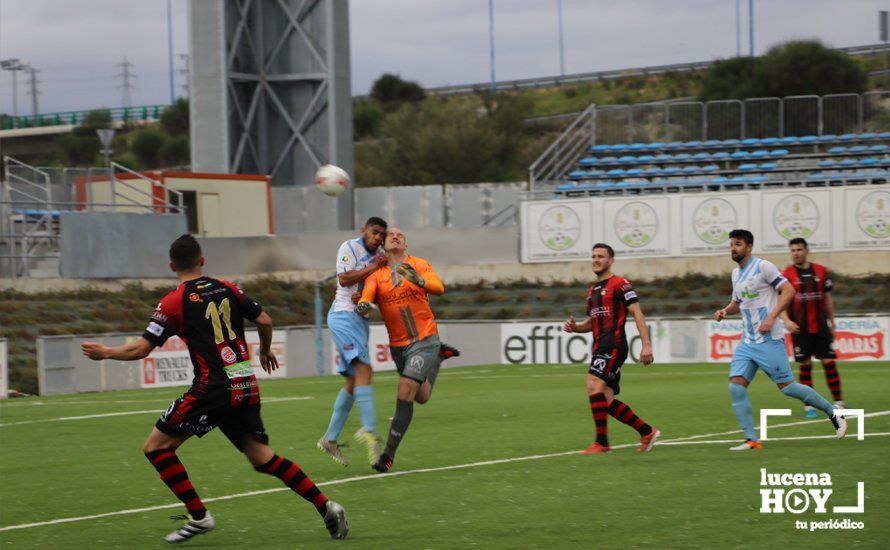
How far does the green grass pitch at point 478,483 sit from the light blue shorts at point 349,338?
1.06 m

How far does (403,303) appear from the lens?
12094mm

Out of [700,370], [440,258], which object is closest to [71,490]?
[700,370]

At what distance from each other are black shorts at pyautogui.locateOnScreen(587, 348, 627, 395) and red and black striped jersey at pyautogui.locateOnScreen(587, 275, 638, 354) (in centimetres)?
4

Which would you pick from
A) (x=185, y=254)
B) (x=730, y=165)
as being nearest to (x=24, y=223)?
(x=730, y=165)

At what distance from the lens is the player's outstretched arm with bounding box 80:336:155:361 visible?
8312mm

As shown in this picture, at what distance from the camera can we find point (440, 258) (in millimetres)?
43031

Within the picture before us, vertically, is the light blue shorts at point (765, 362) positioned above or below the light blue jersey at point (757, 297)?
below

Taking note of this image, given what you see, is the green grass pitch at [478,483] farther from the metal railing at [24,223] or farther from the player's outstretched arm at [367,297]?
the metal railing at [24,223]

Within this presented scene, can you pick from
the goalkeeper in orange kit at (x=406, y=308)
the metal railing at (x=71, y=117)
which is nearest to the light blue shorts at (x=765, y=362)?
the goalkeeper in orange kit at (x=406, y=308)

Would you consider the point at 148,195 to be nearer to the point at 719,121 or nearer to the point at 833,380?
the point at 719,121

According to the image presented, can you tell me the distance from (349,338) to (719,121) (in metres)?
37.3

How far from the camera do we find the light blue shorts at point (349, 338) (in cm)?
1268

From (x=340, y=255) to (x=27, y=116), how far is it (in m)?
99.4

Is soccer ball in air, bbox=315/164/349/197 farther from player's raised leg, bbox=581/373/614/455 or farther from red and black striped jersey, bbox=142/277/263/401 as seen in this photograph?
red and black striped jersey, bbox=142/277/263/401
